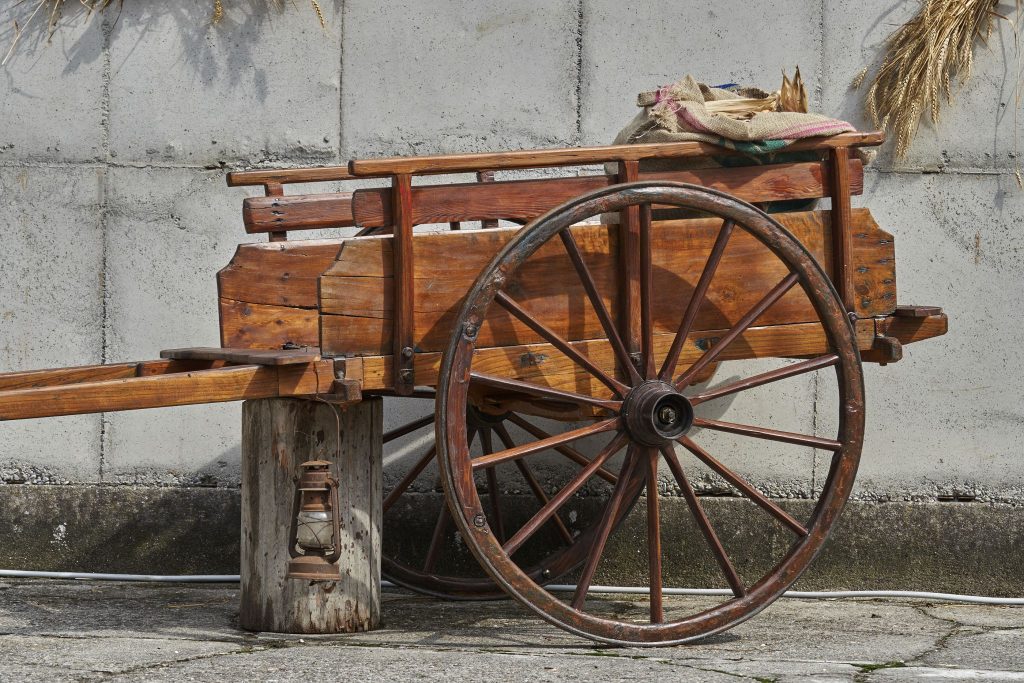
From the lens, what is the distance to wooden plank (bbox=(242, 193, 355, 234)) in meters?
3.10

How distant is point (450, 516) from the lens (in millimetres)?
3816

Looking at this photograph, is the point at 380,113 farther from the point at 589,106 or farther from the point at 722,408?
the point at 722,408

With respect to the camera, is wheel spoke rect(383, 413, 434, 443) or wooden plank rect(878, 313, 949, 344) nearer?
wooden plank rect(878, 313, 949, 344)

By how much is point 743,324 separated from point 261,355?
1174mm

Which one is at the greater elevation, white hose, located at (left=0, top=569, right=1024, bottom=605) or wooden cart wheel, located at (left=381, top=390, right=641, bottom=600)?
wooden cart wheel, located at (left=381, top=390, right=641, bottom=600)

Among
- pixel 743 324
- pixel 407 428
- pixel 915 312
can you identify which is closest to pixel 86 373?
pixel 407 428

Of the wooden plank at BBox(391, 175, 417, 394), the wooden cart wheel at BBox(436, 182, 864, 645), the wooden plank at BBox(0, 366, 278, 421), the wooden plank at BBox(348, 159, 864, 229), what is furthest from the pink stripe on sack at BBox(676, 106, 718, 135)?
the wooden plank at BBox(0, 366, 278, 421)

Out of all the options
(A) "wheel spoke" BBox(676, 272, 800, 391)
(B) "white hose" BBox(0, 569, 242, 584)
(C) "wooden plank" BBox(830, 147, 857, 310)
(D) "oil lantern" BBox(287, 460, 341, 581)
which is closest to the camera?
(D) "oil lantern" BBox(287, 460, 341, 581)

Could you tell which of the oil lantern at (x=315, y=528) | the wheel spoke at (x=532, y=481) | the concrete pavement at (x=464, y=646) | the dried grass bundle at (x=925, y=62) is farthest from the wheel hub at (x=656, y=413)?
the dried grass bundle at (x=925, y=62)

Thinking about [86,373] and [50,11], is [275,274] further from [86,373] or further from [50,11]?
[50,11]

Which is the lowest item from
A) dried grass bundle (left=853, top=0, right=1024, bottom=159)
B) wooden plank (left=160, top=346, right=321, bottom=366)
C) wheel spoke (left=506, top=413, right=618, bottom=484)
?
wheel spoke (left=506, top=413, right=618, bottom=484)

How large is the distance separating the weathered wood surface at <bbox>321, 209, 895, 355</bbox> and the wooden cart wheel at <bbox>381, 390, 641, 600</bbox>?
856 millimetres

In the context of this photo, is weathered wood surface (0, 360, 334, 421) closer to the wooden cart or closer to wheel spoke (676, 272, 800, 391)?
the wooden cart

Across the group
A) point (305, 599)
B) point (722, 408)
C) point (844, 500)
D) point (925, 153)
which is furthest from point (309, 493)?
point (925, 153)
